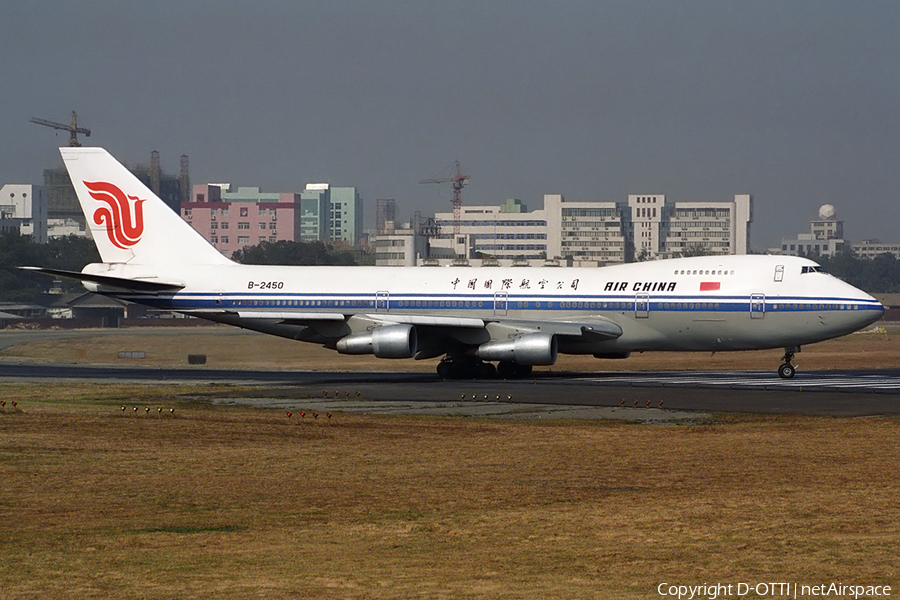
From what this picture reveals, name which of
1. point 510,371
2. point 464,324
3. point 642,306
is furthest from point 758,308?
point 464,324

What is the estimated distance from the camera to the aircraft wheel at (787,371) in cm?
4654

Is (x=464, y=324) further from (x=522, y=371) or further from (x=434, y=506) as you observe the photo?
(x=434, y=506)

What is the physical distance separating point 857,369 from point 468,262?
88.8 m

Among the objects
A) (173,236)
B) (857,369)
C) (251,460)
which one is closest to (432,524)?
(251,460)

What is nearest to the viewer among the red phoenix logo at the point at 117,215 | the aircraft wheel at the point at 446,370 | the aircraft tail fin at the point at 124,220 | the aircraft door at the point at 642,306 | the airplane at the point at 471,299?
the airplane at the point at 471,299

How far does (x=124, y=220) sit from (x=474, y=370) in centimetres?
1688

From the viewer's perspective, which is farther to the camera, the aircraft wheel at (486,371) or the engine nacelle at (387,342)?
the aircraft wheel at (486,371)

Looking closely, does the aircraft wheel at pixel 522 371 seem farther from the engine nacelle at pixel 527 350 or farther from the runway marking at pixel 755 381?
the engine nacelle at pixel 527 350

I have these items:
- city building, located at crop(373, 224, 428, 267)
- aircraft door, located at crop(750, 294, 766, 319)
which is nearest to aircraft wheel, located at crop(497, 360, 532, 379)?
aircraft door, located at crop(750, 294, 766, 319)

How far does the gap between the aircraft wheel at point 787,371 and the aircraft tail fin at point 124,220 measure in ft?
80.8

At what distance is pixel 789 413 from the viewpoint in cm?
3272

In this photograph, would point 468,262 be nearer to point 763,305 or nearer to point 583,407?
point 763,305

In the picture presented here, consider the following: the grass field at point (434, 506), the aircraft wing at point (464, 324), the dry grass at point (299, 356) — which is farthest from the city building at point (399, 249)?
the grass field at point (434, 506)

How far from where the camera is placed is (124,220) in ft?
171
